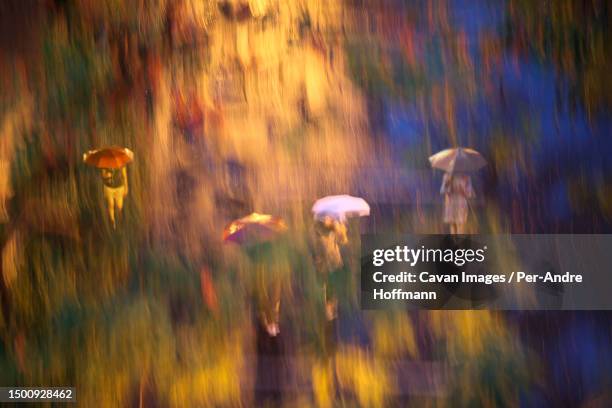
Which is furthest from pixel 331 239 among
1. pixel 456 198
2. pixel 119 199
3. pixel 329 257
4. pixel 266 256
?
pixel 119 199

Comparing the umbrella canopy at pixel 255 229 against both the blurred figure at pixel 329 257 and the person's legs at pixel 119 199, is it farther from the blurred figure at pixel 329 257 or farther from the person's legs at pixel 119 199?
the person's legs at pixel 119 199

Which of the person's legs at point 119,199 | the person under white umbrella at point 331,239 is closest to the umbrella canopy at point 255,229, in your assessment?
the person under white umbrella at point 331,239

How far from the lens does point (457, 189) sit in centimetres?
230

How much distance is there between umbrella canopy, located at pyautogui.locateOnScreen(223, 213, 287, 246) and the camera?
2295 millimetres

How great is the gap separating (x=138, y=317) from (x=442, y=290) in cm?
112

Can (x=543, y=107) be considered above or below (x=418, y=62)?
below

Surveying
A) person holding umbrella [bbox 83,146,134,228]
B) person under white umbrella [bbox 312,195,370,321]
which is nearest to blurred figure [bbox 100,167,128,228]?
person holding umbrella [bbox 83,146,134,228]

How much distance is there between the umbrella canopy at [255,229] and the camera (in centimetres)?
229

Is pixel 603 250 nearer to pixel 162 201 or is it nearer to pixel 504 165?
pixel 504 165

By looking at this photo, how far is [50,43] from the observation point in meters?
2.35

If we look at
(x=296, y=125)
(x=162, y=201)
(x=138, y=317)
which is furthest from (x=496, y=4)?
(x=138, y=317)

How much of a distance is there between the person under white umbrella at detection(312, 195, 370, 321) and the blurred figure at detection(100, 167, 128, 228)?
2.34ft

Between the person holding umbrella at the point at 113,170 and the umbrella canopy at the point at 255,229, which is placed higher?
the person holding umbrella at the point at 113,170

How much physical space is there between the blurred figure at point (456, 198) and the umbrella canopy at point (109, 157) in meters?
1.17
